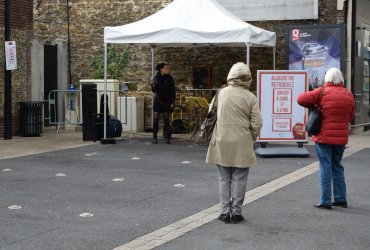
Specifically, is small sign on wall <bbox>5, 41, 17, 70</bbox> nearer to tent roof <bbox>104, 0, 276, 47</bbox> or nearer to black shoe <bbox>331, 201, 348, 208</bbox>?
tent roof <bbox>104, 0, 276, 47</bbox>

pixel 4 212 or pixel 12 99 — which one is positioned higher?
pixel 12 99

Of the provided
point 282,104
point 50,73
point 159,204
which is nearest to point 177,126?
point 50,73

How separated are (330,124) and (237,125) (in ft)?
4.49

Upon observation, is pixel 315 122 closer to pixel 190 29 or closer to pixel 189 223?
pixel 189 223

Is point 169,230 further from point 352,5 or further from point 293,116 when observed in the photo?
point 352,5

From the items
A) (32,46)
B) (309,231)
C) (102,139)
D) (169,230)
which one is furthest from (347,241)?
(32,46)

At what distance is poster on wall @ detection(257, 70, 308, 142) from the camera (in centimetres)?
1331

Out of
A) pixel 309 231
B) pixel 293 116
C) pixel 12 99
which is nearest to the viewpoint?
pixel 309 231

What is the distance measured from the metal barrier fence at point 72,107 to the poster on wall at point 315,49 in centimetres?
466

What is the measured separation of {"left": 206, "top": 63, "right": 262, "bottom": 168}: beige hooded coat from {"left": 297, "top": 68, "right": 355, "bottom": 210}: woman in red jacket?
1.02m

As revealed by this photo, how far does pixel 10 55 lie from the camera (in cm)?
1593

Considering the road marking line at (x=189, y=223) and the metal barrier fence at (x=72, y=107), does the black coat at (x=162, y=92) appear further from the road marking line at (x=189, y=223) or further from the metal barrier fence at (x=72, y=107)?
the road marking line at (x=189, y=223)

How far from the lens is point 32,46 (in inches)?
714

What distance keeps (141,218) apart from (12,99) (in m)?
10.6
